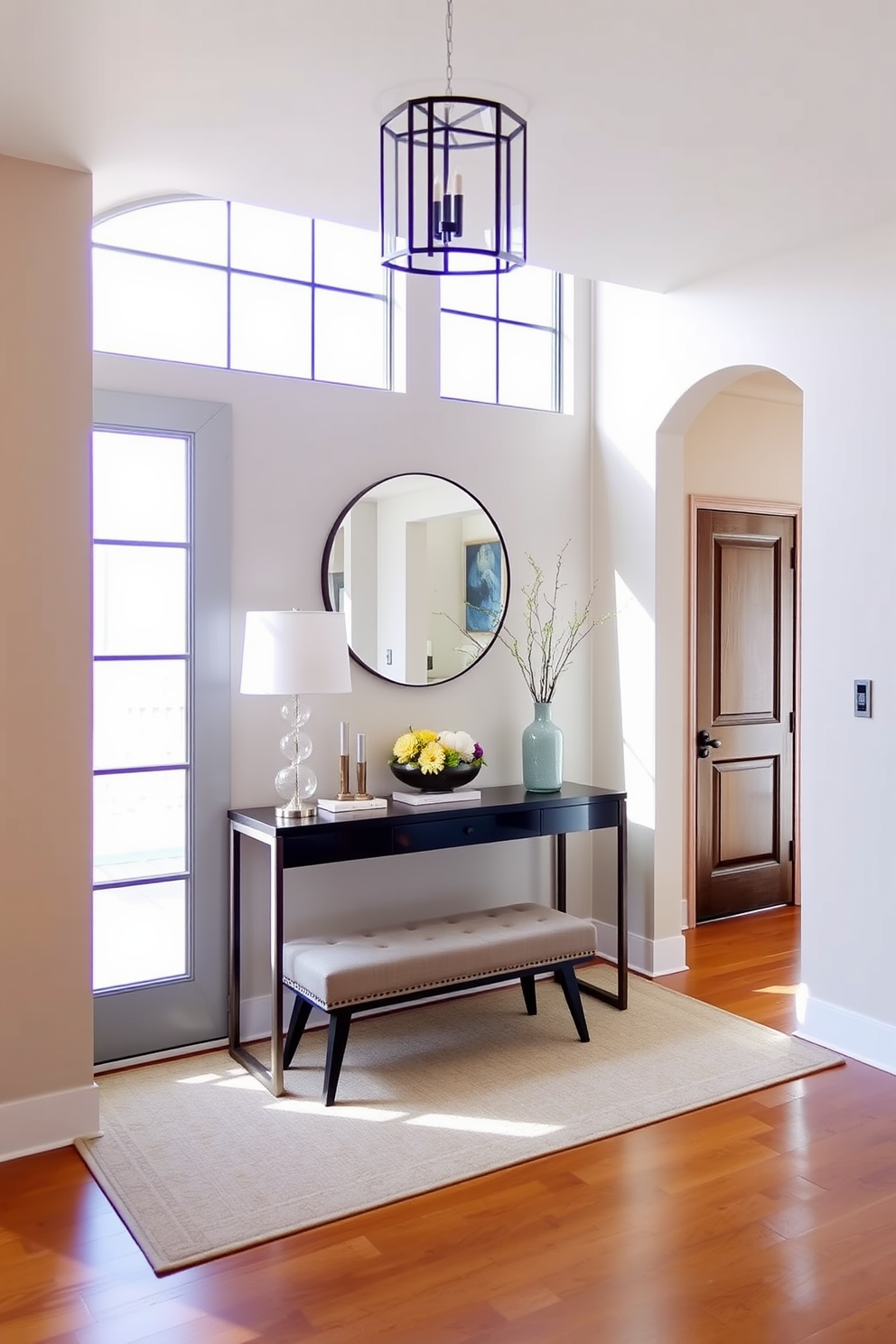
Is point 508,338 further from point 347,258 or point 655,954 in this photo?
point 655,954

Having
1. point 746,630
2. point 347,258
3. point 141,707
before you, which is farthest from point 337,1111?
point 746,630

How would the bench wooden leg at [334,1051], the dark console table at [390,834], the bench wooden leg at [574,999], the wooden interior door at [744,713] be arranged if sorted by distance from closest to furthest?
the bench wooden leg at [334,1051], the dark console table at [390,834], the bench wooden leg at [574,999], the wooden interior door at [744,713]

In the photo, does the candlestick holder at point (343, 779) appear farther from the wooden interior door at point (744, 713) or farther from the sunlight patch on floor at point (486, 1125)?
the wooden interior door at point (744, 713)

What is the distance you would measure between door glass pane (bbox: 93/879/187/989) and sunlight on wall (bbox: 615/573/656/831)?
1850 mm

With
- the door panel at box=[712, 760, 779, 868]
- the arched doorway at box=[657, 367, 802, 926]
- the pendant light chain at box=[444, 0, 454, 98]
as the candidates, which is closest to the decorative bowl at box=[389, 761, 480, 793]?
the arched doorway at box=[657, 367, 802, 926]

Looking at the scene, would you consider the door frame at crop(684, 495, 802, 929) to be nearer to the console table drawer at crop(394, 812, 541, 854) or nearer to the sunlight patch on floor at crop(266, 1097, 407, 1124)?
the console table drawer at crop(394, 812, 541, 854)

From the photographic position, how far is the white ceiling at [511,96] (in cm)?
225

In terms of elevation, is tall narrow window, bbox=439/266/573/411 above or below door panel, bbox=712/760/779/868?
above

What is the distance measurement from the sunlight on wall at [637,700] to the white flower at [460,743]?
0.87 m

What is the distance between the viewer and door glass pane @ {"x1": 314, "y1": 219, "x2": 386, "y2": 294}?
12.9 ft

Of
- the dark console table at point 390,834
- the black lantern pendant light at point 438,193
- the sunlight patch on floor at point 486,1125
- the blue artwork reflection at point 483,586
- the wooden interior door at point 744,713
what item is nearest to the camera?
the black lantern pendant light at point 438,193

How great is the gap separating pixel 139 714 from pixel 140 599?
14.9 inches

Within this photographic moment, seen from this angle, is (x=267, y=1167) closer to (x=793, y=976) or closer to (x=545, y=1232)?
(x=545, y=1232)

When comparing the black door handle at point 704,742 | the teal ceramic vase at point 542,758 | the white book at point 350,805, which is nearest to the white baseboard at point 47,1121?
the white book at point 350,805
